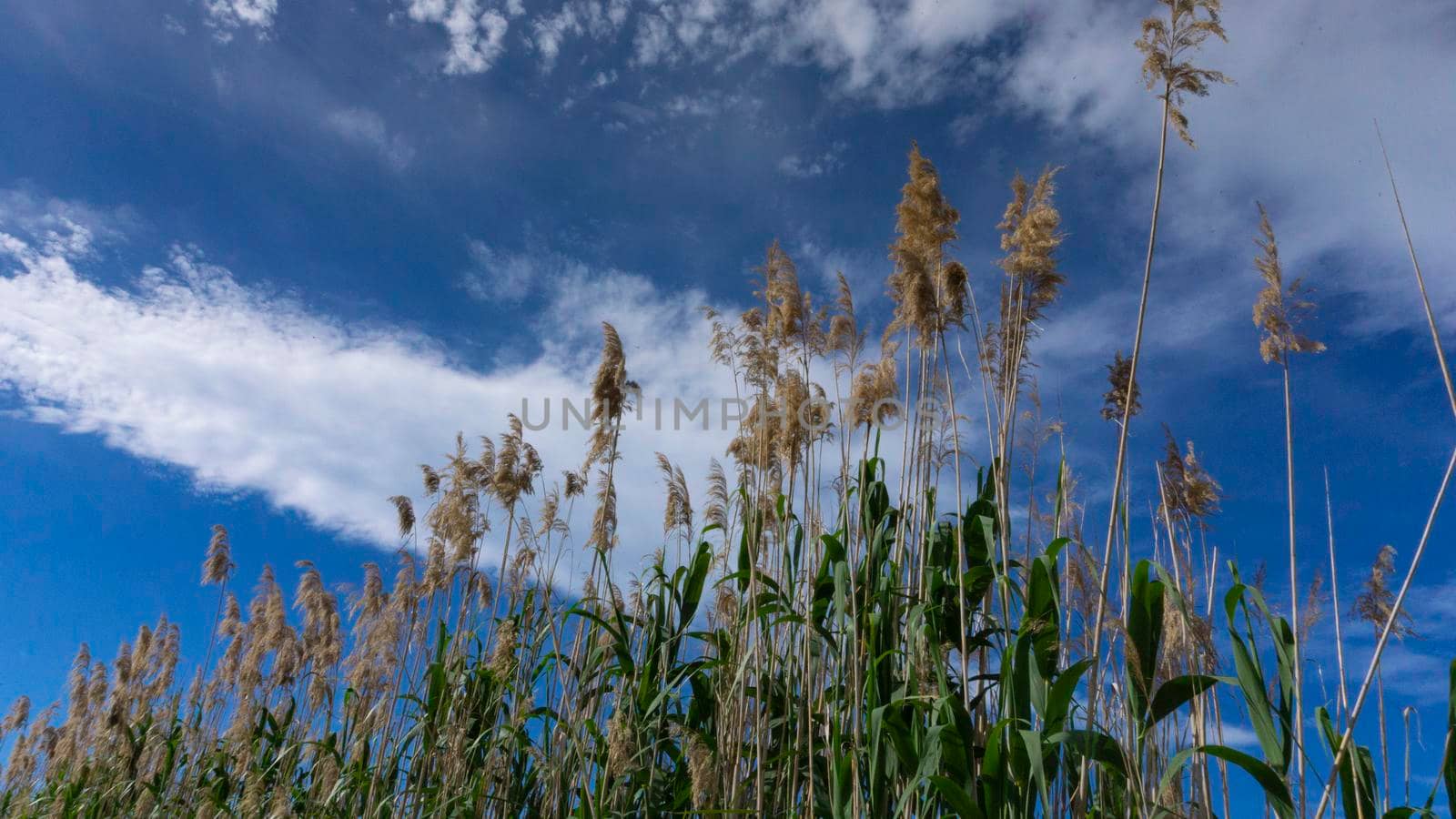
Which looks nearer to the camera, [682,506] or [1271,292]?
[1271,292]

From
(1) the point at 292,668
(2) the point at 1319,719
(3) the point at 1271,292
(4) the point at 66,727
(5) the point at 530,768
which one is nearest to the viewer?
(2) the point at 1319,719

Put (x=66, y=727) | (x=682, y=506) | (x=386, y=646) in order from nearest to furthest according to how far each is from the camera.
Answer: (x=682, y=506) → (x=386, y=646) → (x=66, y=727)

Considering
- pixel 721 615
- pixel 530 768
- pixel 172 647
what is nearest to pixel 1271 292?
pixel 721 615

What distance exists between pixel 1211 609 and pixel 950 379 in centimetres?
153

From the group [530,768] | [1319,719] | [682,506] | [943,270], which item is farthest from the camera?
[682,506]

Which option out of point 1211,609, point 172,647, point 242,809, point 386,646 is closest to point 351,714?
point 386,646

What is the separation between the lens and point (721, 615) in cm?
428

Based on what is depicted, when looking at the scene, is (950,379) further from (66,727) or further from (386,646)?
(66,727)

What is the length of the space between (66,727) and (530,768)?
6.19 m

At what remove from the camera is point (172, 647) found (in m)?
7.63

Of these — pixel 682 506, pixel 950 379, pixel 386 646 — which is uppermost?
pixel 950 379

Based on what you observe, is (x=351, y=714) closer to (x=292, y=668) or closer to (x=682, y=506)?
(x=292, y=668)

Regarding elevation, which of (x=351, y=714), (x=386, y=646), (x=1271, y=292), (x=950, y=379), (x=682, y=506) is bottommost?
(x=351, y=714)

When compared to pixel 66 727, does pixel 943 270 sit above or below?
above
